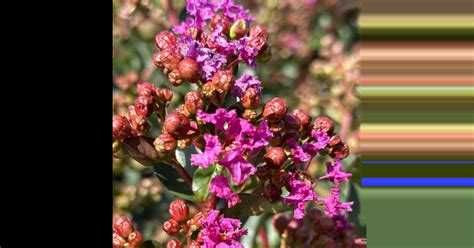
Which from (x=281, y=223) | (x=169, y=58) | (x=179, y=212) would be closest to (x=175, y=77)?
(x=169, y=58)

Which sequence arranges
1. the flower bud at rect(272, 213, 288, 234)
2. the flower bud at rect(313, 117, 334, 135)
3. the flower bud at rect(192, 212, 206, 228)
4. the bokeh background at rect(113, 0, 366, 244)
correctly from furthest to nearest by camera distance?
the bokeh background at rect(113, 0, 366, 244)
the flower bud at rect(272, 213, 288, 234)
the flower bud at rect(313, 117, 334, 135)
the flower bud at rect(192, 212, 206, 228)

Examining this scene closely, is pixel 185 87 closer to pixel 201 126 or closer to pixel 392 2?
pixel 201 126

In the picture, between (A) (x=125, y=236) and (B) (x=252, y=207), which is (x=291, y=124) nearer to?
(B) (x=252, y=207)

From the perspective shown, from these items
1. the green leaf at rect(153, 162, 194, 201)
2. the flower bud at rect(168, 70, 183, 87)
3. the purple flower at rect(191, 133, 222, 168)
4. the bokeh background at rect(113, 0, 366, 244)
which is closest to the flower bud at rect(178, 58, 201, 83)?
the flower bud at rect(168, 70, 183, 87)

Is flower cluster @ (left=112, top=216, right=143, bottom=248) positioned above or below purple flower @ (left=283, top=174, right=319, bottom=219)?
below

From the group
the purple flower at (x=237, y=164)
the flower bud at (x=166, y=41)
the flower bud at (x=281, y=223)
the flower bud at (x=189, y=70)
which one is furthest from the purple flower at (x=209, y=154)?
the flower bud at (x=281, y=223)

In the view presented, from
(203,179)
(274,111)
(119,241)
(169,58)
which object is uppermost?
(169,58)

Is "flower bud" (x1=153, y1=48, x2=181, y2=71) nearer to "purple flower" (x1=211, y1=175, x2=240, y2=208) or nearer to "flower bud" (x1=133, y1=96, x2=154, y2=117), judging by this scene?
"flower bud" (x1=133, y1=96, x2=154, y2=117)
